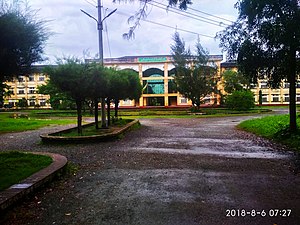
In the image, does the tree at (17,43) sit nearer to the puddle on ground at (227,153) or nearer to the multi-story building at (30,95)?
the puddle on ground at (227,153)

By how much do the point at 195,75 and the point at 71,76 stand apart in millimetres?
32439

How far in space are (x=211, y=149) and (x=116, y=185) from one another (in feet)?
16.8

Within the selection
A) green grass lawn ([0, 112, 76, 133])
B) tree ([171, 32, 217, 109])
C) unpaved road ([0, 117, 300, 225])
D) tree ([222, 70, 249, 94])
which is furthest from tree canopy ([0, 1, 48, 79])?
tree ([222, 70, 249, 94])

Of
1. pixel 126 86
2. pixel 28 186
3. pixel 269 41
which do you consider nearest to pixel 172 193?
pixel 28 186

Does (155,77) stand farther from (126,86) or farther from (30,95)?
(126,86)

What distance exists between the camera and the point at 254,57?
11359 mm

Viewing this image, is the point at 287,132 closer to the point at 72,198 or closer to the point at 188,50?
the point at 72,198

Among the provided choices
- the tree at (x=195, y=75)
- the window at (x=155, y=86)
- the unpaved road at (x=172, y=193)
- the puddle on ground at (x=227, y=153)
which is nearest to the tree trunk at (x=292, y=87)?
the puddle on ground at (x=227, y=153)

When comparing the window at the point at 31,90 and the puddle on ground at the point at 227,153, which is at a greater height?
the window at the point at 31,90

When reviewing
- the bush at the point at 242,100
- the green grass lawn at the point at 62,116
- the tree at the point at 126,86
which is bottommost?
the green grass lawn at the point at 62,116

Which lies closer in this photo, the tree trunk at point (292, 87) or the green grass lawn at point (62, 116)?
the tree trunk at point (292, 87)

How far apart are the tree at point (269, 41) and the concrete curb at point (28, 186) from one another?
7.34m

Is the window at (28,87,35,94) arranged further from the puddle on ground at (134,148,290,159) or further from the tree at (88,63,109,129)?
the puddle on ground at (134,148,290,159)

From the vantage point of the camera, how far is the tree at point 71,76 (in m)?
11.6
